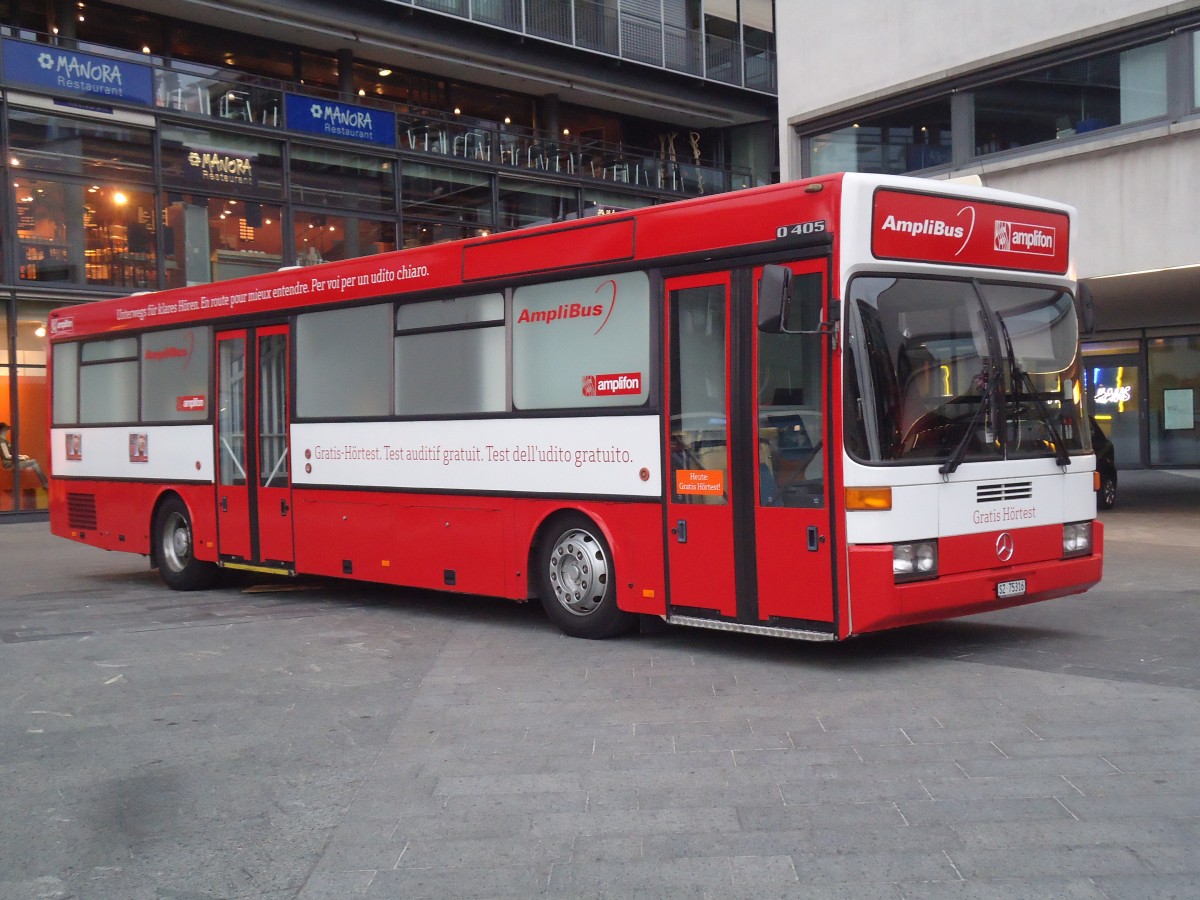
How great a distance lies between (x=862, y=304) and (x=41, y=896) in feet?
18.0

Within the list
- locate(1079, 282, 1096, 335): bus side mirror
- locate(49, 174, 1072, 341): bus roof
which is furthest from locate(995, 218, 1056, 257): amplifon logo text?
locate(1079, 282, 1096, 335): bus side mirror

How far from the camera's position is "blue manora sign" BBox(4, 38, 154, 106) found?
22.7 metres

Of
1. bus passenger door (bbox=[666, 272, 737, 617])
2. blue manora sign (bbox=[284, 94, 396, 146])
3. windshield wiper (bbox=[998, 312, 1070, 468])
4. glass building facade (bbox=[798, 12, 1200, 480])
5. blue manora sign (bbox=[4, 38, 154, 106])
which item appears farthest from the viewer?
blue manora sign (bbox=[284, 94, 396, 146])

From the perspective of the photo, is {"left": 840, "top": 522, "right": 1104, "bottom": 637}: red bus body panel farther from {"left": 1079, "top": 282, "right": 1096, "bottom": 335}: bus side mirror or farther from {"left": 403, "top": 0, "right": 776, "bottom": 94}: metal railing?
{"left": 403, "top": 0, "right": 776, "bottom": 94}: metal railing

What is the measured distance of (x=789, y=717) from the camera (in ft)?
22.7

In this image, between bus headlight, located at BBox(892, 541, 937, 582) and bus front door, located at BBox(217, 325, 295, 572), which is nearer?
bus headlight, located at BBox(892, 541, 937, 582)

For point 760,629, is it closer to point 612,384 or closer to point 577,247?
point 612,384

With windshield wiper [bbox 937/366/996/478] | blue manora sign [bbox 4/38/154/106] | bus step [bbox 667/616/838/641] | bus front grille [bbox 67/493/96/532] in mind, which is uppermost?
blue manora sign [bbox 4/38/154/106]

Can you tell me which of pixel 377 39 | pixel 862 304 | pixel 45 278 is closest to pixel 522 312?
pixel 862 304

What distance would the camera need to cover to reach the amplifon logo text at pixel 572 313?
30.9 ft

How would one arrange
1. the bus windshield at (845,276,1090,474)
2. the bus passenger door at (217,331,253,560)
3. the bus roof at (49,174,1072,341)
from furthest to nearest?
the bus passenger door at (217,331,253,560), the bus roof at (49,174,1072,341), the bus windshield at (845,276,1090,474)

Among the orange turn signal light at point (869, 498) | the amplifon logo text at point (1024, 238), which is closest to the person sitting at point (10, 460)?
the orange turn signal light at point (869, 498)

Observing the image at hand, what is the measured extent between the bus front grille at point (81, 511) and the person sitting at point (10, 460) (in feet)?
27.2

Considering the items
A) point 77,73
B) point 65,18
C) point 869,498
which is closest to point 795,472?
point 869,498
